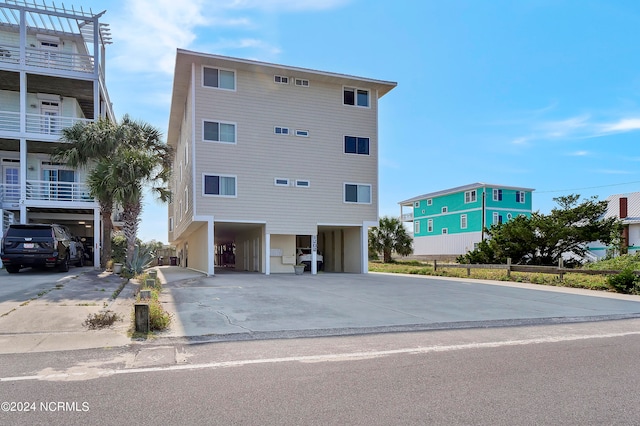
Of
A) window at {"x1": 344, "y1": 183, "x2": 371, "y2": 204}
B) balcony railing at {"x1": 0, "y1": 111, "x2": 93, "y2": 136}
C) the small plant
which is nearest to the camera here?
the small plant

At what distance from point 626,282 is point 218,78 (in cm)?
1952

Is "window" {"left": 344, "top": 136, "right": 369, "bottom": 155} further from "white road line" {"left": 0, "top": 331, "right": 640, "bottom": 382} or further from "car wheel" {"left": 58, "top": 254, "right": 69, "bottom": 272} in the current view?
"white road line" {"left": 0, "top": 331, "right": 640, "bottom": 382}

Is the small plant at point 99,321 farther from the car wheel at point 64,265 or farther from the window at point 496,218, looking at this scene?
the window at point 496,218

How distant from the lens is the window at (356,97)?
79.2ft

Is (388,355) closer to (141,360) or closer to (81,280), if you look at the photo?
(141,360)

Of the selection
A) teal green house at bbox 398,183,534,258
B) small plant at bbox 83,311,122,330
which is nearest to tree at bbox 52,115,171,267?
small plant at bbox 83,311,122,330

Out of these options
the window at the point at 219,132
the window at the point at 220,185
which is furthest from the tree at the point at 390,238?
the window at the point at 219,132

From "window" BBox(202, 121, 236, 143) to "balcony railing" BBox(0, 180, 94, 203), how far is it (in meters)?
6.49

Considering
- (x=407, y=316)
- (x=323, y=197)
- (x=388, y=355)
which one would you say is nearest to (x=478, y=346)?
(x=388, y=355)

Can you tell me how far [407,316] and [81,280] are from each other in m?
11.4

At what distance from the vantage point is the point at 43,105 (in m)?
23.5

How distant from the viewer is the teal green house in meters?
44.7

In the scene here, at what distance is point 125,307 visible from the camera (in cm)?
1005

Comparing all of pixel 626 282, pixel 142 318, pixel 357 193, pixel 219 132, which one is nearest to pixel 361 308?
pixel 142 318
